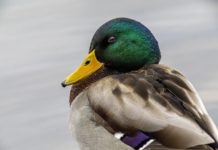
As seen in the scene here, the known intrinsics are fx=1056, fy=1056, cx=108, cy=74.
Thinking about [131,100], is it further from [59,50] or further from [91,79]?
[59,50]

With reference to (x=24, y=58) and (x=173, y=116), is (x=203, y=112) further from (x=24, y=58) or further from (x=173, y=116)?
(x=24, y=58)

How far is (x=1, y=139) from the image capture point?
7262 mm

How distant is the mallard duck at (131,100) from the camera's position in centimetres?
556

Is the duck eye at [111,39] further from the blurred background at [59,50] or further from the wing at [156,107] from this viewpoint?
the blurred background at [59,50]

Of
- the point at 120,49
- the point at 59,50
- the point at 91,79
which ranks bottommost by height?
the point at 59,50

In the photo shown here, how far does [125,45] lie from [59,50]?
2218mm

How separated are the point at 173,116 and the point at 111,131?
1.36ft

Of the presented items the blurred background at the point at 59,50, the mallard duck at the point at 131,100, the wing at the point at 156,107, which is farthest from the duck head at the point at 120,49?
the blurred background at the point at 59,50

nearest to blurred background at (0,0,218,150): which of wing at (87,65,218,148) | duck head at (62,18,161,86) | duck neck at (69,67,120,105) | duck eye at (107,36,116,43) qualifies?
duck neck at (69,67,120,105)

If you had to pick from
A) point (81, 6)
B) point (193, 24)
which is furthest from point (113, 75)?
point (81, 6)

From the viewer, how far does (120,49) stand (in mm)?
6438

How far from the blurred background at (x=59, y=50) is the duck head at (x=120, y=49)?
2.50 ft

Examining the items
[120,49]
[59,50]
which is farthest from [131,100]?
[59,50]

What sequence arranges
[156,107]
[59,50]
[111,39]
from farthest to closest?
1. [59,50]
2. [111,39]
3. [156,107]
